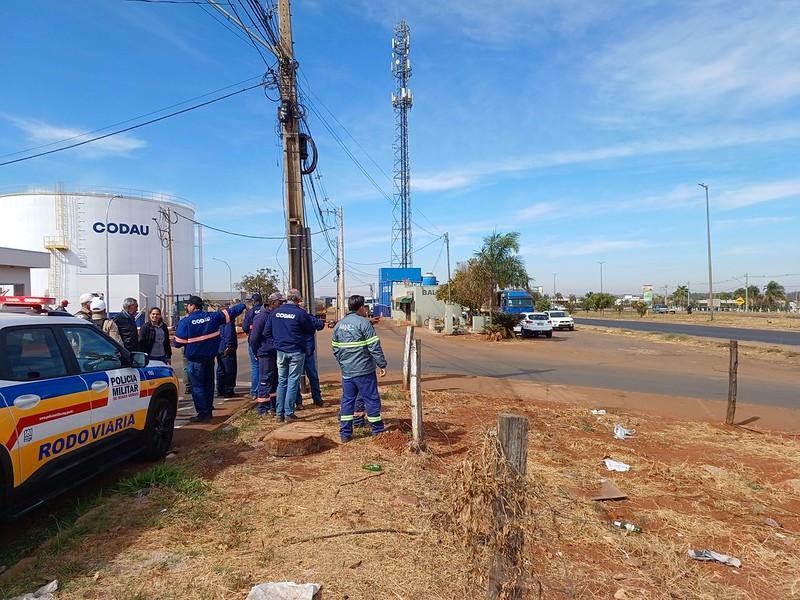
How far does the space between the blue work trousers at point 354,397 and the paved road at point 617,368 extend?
22.2 ft

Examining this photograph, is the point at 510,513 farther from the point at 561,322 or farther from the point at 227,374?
the point at 561,322

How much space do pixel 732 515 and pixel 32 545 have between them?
580 cm

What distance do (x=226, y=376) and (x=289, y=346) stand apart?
3.68 meters


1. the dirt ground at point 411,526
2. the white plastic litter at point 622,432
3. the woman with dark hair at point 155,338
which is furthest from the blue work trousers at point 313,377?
the white plastic litter at point 622,432

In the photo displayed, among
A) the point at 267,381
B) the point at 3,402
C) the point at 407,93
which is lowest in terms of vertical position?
the point at 267,381

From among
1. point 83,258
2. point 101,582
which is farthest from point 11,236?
point 101,582

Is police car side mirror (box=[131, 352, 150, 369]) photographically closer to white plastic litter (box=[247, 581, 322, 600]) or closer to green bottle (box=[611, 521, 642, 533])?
white plastic litter (box=[247, 581, 322, 600])

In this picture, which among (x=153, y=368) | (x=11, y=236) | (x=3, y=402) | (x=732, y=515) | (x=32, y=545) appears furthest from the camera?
(x=11, y=236)

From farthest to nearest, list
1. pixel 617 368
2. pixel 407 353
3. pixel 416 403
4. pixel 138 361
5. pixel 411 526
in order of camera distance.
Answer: pixel 617 368 < pixel 407 353 < pixel 416 403 < pixel 138 361 < pixel 411 526

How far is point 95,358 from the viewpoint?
507cm

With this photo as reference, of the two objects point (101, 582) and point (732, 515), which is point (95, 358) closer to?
point (101, 582)

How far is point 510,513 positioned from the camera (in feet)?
9.13

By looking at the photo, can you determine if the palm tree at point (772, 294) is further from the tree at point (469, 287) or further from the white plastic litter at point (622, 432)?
the white plastic litter at point (622, 432)

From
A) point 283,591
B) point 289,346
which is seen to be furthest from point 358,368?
point 283,591
